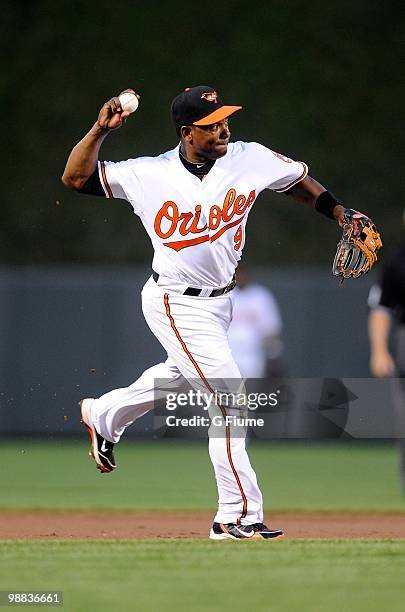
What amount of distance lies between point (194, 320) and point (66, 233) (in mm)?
10019

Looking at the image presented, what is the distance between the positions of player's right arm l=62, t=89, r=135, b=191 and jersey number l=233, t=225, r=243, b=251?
0.72 metres

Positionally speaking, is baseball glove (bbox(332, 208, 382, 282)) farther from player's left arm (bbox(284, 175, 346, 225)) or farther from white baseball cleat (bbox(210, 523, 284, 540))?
white baseball cleat (bbox(210, 523, 284, 540))

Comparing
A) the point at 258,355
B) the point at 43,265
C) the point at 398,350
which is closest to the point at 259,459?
the point at 258,355

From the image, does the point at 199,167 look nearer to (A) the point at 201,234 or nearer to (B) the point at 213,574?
(A) the point at 201,234

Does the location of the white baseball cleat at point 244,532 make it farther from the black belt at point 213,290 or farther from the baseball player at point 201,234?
the black belt at point 213,290

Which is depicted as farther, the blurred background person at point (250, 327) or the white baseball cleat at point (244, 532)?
the blurred background person at point (250, 327)

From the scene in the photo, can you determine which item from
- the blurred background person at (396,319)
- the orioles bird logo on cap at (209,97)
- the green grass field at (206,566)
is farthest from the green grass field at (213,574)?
the blurred background person at (396,319)

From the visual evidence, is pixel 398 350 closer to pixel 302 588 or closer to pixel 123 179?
pixel 123 179

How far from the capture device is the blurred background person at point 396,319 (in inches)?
332

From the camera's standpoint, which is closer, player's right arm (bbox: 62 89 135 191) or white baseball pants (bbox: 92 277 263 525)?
player's right arm (bbox: 62 89 135 191)

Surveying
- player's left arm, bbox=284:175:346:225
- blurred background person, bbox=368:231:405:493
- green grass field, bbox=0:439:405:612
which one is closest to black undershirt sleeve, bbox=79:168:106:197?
player's left arm, bbox=284:175:346:225

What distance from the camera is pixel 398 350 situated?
8.62 meters

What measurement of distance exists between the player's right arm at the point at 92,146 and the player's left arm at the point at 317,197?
97 cm

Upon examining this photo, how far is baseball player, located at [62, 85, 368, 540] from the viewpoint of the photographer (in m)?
6.08
